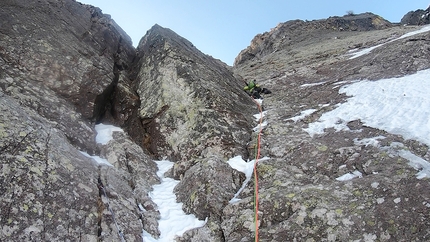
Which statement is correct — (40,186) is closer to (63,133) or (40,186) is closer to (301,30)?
(63,133)

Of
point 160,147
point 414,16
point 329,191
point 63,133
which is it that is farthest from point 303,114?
point 414,16

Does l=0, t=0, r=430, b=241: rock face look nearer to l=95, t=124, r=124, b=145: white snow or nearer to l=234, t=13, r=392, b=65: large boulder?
l=95, t=124, r=124, b=145: white snow

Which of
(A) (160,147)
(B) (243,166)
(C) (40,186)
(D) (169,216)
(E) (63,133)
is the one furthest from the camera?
(A) (160,147)

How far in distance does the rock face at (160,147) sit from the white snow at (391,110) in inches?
13.8

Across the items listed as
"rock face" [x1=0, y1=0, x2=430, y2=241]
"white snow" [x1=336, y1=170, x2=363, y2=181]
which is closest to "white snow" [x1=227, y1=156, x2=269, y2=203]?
"rock face" [x1=0, y1=0, x2=430, y2=241]

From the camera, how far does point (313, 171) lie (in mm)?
7891

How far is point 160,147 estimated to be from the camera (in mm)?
10703

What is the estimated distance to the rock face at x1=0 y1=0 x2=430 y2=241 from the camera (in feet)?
19.1

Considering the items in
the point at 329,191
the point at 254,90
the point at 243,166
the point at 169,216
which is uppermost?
the point at 254,90

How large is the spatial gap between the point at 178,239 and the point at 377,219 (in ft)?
13.2

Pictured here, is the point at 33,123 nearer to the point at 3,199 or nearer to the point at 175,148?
the point at 3,199

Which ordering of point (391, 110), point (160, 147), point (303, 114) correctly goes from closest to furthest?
point (391, 110)
point (160, 147)
point (303, 114)

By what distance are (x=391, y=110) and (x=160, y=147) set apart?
786 cm

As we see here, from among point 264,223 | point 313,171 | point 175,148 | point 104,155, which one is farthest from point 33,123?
point 313,171
